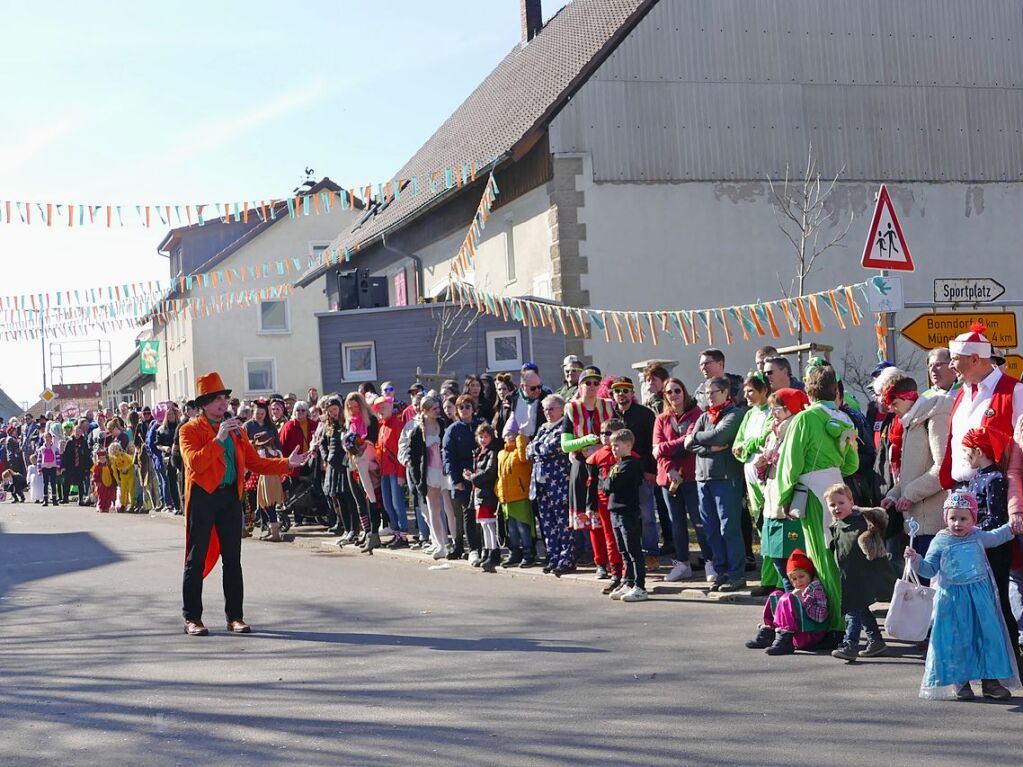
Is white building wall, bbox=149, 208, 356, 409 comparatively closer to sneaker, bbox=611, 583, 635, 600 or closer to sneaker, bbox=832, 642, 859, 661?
sneaker, bbox=611, 583, 635, 600

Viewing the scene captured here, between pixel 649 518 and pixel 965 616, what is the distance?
6504mm

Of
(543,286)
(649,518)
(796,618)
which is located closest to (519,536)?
(649,518)

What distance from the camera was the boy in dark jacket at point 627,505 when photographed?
1222cm

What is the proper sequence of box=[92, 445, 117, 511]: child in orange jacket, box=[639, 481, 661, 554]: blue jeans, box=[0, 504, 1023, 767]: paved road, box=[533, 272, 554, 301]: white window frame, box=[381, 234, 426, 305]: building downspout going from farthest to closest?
box=[381, 234, 426, 305]: building downspout, box=[92, 445, 117, 511]: child in orange jacket, box=[533, 272, 554, 301]: white window frame, box=[639, 481, 661, 554]: blue jeans, box=[0, 504, 1023, 767]: paved road

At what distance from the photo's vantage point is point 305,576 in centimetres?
1511

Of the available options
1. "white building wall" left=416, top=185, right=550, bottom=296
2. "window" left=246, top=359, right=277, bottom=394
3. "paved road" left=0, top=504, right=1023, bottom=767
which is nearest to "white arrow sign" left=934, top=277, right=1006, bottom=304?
"paved road" left=0, top=504, right=1023, bottom=767

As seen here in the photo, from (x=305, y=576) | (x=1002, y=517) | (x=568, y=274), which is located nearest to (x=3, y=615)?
(x=305, y=576)

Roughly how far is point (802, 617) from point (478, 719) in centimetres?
283

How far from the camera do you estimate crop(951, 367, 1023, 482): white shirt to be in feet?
26.9

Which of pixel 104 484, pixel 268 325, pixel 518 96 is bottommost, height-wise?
pixel 104 484

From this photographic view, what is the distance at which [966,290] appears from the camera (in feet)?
41.8

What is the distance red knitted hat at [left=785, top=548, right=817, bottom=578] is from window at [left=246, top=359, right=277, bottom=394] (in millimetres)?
49090

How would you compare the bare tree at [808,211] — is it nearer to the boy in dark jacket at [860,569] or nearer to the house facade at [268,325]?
the boy in dark jacket at [860,569]

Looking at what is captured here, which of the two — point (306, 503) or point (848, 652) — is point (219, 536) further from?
point (306, 503)
